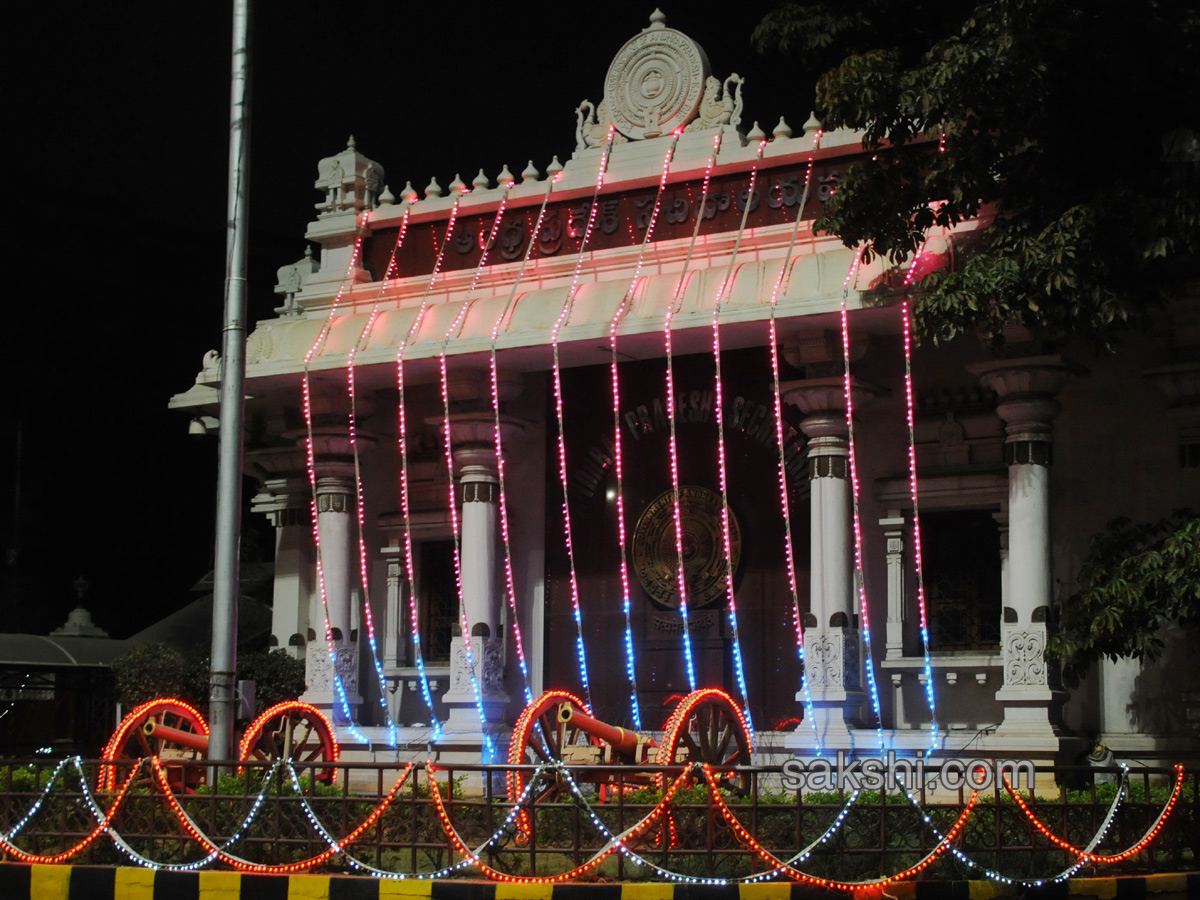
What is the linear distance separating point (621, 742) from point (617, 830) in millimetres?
2741

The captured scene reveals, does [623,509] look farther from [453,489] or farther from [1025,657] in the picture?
[1025,657]

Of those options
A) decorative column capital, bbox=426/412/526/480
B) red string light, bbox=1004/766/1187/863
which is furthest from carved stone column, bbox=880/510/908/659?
red string light, bbox=1004/766/1187/863

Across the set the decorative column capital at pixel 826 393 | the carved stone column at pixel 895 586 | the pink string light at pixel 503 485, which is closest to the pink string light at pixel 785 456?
the decorative column capital at pixel 826 393

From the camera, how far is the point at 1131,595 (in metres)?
16.0

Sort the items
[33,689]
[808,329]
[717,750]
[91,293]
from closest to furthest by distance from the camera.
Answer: [717,750] < [808,329] < [33,689] < [91,293]

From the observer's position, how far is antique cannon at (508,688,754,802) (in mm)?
14227

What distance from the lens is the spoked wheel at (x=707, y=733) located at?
1456 centimetres

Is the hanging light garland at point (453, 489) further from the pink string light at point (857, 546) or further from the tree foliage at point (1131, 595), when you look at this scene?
the tree foliage at point (1131, 595)

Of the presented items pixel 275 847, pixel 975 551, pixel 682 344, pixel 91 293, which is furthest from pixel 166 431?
pixel 275 847

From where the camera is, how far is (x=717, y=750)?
15695mm

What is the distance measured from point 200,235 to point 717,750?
23893 mm

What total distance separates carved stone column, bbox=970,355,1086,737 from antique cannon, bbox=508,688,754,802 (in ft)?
10.8

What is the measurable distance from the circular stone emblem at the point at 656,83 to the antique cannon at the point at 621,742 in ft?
26.9

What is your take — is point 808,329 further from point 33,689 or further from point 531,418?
point 33,689
